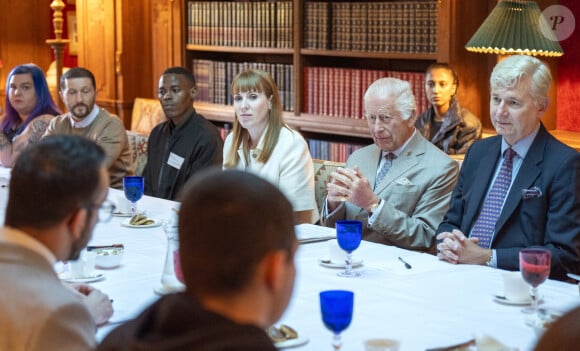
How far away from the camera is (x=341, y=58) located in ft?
22.6

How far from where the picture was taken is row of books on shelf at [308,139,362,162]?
6473mm

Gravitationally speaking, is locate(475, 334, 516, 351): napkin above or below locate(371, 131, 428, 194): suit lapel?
below

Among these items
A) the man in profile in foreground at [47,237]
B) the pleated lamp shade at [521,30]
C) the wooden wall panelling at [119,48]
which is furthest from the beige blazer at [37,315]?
the wooden wall panelling at [119,48]

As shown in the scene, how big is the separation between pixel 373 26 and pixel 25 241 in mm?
4554

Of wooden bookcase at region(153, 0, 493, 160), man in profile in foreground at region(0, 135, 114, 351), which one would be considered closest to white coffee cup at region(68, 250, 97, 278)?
man in profile in foreground at region(0, 135, 114, 351)

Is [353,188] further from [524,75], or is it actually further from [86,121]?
[86,121]

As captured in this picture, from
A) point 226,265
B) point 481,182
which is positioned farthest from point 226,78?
point 226,265

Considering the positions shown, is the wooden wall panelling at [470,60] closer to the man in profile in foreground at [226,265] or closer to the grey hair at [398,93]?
the grey hair at [398,93]

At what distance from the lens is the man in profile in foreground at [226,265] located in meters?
1.36

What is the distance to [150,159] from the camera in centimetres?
516

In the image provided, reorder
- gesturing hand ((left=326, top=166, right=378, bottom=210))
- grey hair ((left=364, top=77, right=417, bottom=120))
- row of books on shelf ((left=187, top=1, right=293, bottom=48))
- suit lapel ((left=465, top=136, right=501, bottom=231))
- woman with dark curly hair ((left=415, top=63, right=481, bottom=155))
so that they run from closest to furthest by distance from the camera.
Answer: suit lapel ((left=465, top=136, right=501, bottom=231)), gesturing hand ((left=326, top=166, right=378, bottom=210)), grey hair ((left=364, top=77, right=417, bottom=120)), woman with dark curly hair ((left=415, top=63, right=481, bottom=155)), row of books on shelf ((left=187, top=1, right=293, bottom=48))

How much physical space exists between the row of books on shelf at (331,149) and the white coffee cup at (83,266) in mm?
3734

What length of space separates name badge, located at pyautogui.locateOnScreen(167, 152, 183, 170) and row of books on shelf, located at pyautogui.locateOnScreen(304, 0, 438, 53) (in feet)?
5.94

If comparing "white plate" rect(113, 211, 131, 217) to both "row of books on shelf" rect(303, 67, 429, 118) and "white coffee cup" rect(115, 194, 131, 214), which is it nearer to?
"white coffee cup" rect(115, 194, 131, 214)
